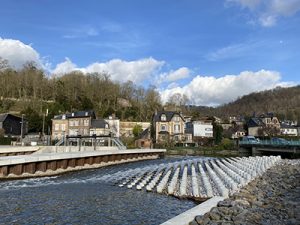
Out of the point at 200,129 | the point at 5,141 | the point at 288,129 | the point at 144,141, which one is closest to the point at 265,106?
the point at 288,129

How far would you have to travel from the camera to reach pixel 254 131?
10619 centimetres

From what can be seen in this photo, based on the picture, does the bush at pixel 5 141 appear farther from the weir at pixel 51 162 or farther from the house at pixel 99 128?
the weir at pixel 51 162

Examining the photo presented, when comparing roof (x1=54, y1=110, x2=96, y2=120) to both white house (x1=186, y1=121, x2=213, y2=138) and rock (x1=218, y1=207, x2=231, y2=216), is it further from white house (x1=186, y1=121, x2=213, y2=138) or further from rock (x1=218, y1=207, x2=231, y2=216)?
rock (x1=218, y1=207, x2=231, y2=216)

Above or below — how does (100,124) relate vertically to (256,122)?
below

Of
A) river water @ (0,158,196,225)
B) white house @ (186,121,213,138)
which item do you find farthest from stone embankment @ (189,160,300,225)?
white house @ (186,121,213,138)

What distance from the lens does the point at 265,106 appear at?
151m

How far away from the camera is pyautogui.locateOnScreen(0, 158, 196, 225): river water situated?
11766 mm

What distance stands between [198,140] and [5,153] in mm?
52664

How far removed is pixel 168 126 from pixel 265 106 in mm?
79206

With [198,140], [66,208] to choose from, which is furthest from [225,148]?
[66,208]

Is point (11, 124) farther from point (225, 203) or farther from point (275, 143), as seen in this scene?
point (225, 203)

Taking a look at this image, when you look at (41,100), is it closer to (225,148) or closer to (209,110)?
(225,148)

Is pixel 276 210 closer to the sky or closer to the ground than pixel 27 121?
closer to the ground

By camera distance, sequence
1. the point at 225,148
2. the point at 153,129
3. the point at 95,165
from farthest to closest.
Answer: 1. the point at 153,129
2. the point at 225,148
3. the point at 95,165
